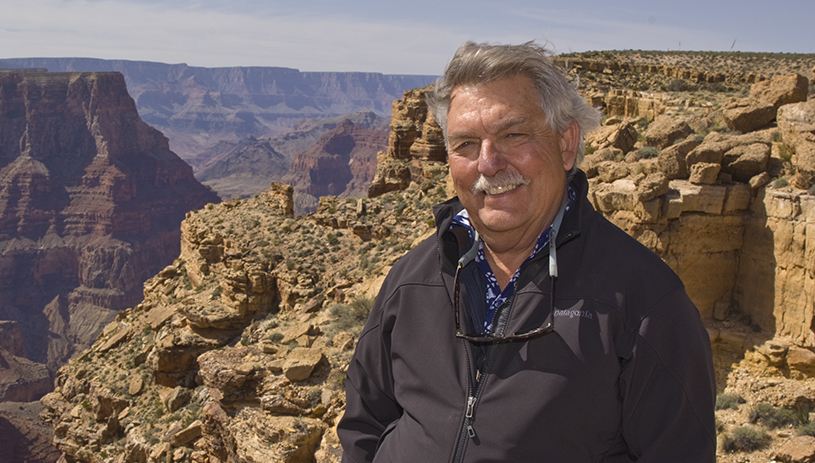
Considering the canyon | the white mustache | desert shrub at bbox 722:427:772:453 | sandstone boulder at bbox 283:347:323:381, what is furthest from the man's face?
sandstone boulder at bbox 283:347:323:381

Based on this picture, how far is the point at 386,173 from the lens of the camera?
2870 cm

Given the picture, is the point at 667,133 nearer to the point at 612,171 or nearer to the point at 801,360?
the point at 612,171

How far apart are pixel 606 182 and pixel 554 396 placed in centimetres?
723

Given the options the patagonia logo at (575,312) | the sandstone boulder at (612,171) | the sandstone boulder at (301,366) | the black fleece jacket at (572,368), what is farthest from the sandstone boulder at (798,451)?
the sandstone boulder at (301,366)

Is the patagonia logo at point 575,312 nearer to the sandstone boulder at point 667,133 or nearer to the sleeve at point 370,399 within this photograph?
the sleeve at point 370,399

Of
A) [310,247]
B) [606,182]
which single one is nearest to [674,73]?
[310,247]

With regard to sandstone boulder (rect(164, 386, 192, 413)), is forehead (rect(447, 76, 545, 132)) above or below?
above

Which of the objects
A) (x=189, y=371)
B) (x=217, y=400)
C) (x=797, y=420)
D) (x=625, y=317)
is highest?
(x=625, y=317)

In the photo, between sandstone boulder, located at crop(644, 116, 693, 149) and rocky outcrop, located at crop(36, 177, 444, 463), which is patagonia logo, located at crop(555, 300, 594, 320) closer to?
rocky outcrop, located at crop(36, 177, 444, 463)

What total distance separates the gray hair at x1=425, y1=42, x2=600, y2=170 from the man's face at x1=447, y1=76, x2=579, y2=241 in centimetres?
3

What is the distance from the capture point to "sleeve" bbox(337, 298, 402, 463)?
258cm

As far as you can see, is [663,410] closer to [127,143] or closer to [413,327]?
[413,327]

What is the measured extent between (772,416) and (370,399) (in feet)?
21.8

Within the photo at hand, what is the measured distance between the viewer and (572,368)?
6.48 feet
